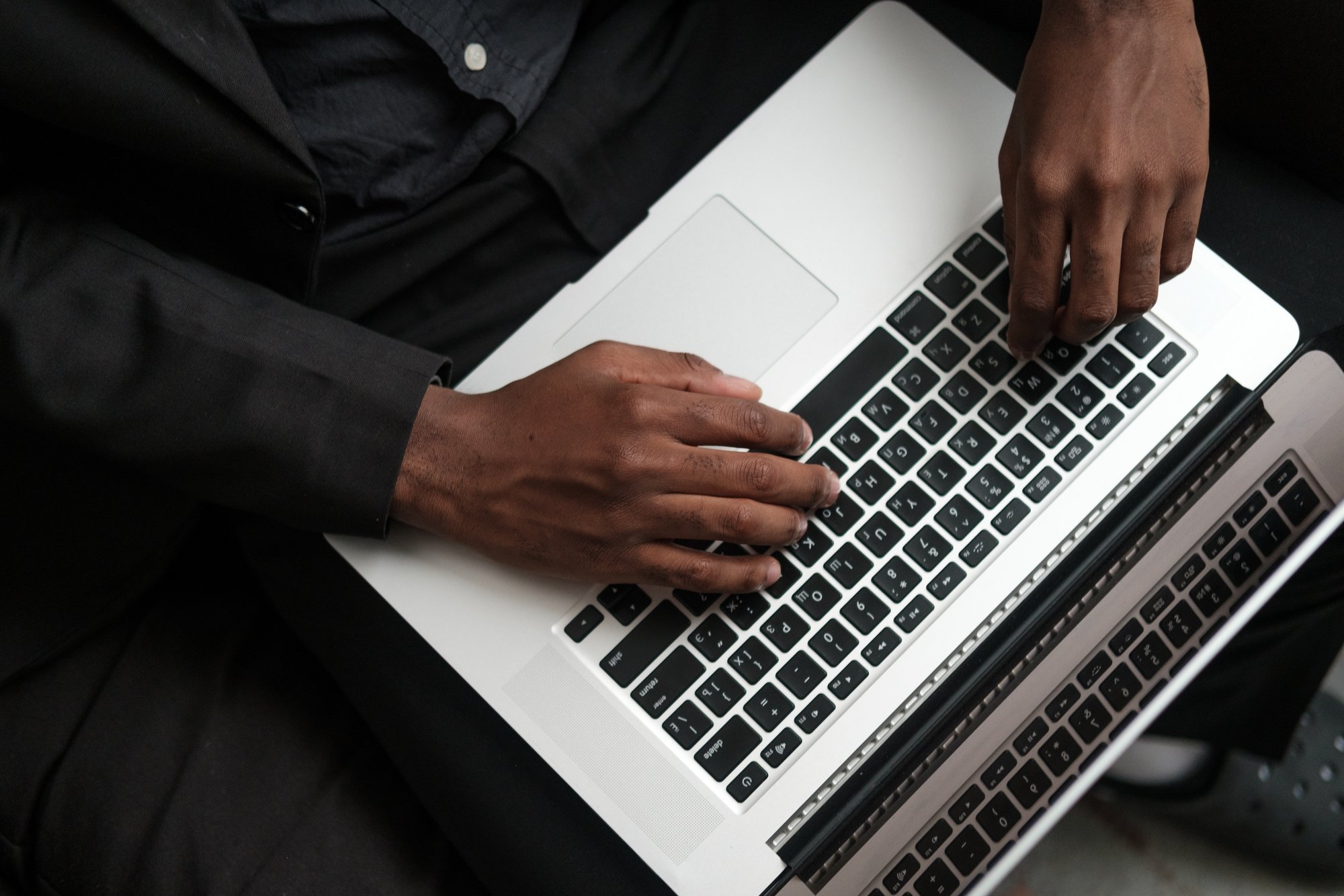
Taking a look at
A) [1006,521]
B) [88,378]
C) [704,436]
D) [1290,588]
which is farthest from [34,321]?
[1290,588]

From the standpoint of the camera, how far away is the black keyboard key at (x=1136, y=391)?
0.66m

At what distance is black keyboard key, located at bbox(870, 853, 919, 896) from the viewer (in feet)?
1.93

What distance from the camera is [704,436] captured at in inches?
26.1

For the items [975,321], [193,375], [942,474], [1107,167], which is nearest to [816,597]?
[942,474]

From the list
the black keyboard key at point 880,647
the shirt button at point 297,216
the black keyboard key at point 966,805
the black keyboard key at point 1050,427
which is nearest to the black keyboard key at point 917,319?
the black keyboard key at point 1050,427

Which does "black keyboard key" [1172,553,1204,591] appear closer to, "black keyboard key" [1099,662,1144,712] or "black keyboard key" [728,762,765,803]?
"black keyboard key" [1099,662,1144,712]

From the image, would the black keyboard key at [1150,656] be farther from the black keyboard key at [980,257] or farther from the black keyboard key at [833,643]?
the black keyboard key at [980,257]

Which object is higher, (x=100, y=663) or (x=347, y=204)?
(x=347, y=204)

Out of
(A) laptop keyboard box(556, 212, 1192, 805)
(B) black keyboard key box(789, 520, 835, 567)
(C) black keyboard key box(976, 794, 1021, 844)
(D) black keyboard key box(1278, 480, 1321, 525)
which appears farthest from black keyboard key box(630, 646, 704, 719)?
(D) black keyboard key box(1278, 480, 1321, 525)

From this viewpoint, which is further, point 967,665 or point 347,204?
point 347,204

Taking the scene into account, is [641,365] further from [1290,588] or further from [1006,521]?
[1290,588]

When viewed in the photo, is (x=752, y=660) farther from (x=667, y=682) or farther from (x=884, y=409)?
(x=884, y=409)

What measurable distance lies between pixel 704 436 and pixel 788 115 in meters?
0.28

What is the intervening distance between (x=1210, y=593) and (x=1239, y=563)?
28mm
